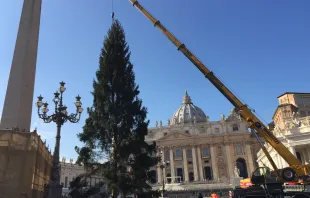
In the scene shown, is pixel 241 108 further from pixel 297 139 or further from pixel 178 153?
pixel 178 153

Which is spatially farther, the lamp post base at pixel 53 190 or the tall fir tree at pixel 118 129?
the tall fir tree at pixel 118 129

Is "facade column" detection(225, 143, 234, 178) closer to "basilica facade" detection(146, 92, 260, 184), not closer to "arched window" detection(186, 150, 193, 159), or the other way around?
"basilica facade" detection(146, 92, 260, 184)

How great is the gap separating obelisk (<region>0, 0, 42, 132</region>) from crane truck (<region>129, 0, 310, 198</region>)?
10369 mm

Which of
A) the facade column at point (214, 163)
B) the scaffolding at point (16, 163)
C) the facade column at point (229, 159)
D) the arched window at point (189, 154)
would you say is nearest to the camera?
the scaffolding at point (16, 163)

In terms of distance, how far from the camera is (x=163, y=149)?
80.9 metres

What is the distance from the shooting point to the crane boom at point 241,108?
1666 cm

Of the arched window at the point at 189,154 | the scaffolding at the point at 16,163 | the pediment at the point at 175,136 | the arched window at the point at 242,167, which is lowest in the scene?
the scaffolding at the point at 16,163

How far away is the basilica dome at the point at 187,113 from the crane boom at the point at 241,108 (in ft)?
260

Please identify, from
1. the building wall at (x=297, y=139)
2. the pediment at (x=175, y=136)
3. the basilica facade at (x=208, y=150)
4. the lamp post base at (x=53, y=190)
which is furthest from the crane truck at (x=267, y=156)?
the pediment at (x=175, y=136)

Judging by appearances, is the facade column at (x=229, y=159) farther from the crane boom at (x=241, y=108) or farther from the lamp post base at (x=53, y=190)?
the lamp post base at (x=53, y=190)

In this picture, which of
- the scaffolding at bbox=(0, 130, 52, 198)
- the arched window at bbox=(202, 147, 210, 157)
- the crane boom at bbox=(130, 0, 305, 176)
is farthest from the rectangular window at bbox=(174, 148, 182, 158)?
the scaffolding at bbox=(0, 130, 52, 198)

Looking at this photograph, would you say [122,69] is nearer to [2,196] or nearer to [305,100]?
[2,196]

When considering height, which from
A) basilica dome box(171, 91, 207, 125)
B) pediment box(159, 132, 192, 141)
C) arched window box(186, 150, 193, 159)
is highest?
basilica dome box(171, 91, 207, 125)

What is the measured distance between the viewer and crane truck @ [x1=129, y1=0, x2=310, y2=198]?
13.1m
